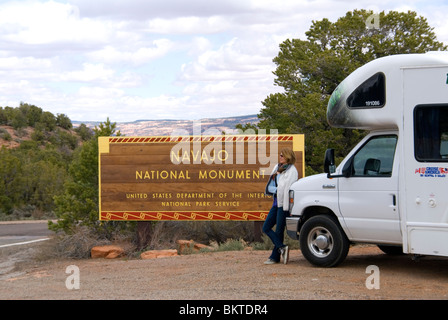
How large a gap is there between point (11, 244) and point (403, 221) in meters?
14.0

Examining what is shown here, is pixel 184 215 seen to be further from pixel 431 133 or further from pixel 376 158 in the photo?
pixel 431 133

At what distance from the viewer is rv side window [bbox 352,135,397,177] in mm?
10359

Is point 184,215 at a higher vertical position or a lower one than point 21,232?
higher

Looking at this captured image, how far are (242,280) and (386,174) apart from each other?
2.73 meters

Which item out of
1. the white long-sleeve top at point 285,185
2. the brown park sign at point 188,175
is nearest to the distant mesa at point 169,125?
the brown park sign at point 188,175

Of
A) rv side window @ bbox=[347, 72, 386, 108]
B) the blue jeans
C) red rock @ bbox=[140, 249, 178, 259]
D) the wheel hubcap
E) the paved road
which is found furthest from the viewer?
the paved road

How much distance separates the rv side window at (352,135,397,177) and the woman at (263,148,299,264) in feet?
4.29

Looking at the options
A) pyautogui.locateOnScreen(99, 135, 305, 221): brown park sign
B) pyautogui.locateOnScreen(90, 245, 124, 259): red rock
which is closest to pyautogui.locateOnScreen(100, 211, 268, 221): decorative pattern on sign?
pyautogui.locateOnScreen(99, 135, 305, 221): brown park sign

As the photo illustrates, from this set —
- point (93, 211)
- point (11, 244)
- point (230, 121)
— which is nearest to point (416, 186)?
point (93, 211)

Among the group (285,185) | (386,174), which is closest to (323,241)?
(285,185)

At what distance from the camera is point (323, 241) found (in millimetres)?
11086

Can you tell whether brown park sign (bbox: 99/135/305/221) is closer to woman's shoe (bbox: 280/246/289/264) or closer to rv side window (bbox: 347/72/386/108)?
woman's shoe (bbox: 280/246/289/264)

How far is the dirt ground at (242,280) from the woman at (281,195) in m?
0.28
